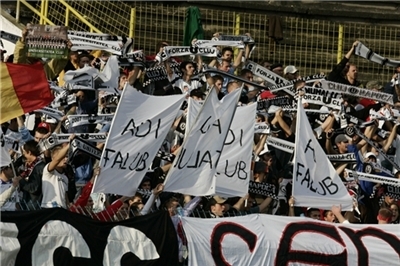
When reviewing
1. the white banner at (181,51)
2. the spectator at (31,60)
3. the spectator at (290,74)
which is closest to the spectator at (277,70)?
the spectator at (290,74)

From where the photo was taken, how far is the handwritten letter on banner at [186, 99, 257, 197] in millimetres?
18562

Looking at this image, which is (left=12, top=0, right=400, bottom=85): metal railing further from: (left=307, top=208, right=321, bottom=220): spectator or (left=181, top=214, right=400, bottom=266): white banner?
(left=181, top=214, right=400, bottom=266): white banner

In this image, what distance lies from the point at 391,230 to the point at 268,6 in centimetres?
1118

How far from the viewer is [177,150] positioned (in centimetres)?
1930

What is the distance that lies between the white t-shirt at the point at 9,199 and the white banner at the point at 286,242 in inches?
76.6

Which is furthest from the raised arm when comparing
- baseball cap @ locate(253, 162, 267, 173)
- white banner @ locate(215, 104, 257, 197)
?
baseball cap @ locate(253, 162, 267, 173)

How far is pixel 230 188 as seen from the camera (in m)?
18.6

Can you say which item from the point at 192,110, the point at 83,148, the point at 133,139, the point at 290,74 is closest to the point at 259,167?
the point at 192,110

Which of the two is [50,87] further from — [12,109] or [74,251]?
[74,251]

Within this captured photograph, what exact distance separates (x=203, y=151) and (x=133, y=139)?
860 mm

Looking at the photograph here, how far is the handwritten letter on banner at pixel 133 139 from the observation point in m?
17.6

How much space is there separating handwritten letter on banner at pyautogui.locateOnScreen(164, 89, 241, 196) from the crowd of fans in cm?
23

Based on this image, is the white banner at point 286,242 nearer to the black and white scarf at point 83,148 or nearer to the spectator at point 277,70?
the black and white scarf at point 83,148

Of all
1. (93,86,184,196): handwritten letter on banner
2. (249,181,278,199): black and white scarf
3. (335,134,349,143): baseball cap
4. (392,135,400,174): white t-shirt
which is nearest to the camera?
(93,86,184,196): handwritten letter on banner
